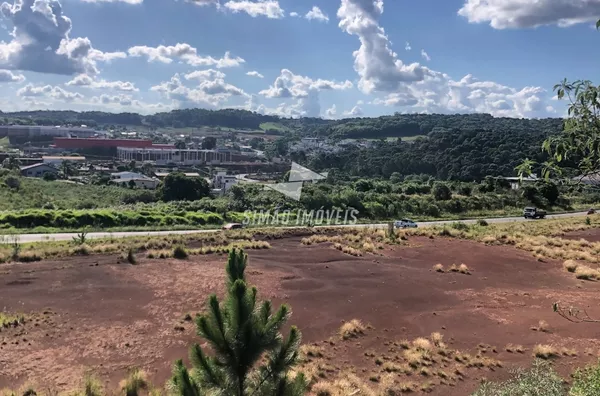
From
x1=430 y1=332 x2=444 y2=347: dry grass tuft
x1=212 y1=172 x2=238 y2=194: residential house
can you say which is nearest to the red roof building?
x1=212 y1=172 x2=238 y2=194: residential house

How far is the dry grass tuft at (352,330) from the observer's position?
39.5ft

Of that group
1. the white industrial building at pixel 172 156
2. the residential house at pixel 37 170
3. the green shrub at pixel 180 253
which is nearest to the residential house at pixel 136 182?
the residential house at pixel 37 170

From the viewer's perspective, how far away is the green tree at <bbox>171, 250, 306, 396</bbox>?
3.99 m

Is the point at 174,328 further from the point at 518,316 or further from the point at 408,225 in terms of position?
the point at 408,225

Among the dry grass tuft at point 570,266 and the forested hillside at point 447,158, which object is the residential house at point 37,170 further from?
the dry grass tuft at point 570,266

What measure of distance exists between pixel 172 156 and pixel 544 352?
354 feet

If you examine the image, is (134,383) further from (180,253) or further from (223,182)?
(223,182)

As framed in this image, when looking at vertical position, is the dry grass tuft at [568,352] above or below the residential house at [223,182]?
above

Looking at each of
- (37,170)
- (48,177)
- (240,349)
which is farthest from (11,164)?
(240,349)

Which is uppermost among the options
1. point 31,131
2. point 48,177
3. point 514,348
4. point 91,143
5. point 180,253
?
point 514,348

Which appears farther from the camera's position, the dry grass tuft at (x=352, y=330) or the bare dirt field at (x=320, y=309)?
the dry grass tuft at (x=352, y=330)

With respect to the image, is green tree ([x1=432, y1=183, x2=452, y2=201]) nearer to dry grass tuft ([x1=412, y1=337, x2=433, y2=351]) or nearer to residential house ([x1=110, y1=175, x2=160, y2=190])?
dry grass tuft ([x1=412, y1=337, x2=433, y2=351])

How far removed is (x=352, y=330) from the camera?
12.3 meters

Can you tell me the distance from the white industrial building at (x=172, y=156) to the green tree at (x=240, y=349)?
105m
